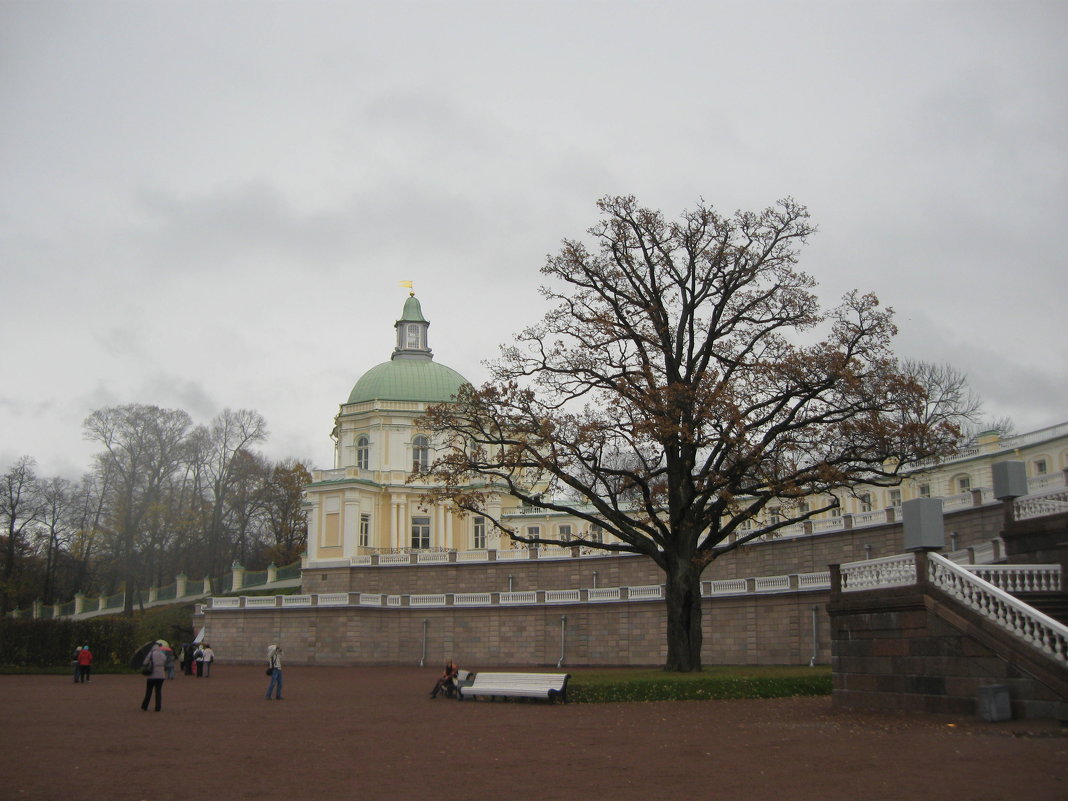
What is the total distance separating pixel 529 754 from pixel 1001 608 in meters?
8.26

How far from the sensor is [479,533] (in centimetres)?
7119

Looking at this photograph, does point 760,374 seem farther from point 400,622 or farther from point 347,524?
point 347,524

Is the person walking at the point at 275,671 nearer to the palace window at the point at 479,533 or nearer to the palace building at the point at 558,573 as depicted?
the palace building at the point at 558,573

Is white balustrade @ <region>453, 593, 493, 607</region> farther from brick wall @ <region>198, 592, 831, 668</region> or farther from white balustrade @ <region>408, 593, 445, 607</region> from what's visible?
white balustrade @ <region>408, 593, 445, 607</region>

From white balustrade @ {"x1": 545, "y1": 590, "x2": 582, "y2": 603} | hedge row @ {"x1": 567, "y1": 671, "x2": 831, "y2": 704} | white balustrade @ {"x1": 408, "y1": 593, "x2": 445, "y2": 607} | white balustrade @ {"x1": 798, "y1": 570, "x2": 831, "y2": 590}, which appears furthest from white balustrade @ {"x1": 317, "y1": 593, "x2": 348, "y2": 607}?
hedge row @ {"x1": 567, "y1": 671, "x2": 831, "y2": 704}

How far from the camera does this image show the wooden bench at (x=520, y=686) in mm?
26297

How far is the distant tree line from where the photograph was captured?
70.6 metres

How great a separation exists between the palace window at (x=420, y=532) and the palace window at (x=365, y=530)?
3.36 metres

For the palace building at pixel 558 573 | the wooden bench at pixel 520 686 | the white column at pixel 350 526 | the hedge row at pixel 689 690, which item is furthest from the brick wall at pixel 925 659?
the white column at pixel 350 526

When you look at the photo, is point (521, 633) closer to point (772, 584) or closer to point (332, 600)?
point (332, 600)

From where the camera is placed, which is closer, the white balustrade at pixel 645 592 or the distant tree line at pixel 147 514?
the white balustrade at pixel 645 592

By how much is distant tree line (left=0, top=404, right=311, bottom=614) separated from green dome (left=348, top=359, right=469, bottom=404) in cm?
1119

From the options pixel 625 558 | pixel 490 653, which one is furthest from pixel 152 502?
pixel 625 558

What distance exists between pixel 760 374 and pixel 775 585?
16298mm
